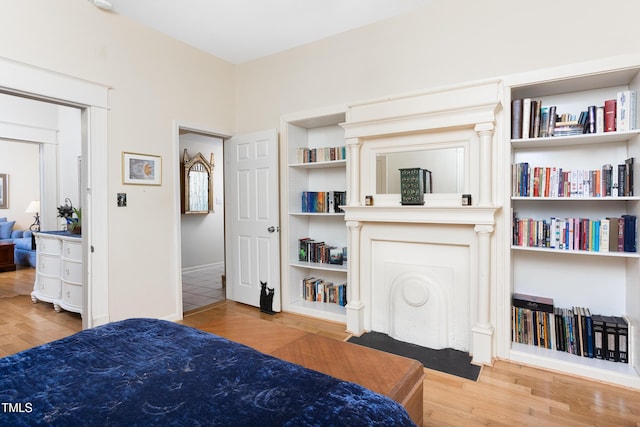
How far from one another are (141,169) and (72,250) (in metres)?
1.19

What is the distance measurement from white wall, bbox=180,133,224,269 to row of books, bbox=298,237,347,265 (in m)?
2.77

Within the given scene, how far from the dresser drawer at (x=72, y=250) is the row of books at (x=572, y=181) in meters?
4.02

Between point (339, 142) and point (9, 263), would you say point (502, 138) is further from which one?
point (9, 263)

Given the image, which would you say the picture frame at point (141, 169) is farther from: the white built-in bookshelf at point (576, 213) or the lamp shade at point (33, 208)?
the lamp shade at point (33, 208)

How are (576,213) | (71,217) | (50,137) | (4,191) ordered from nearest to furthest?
(576,213) → (71,217) → (50,137) → (4,191)

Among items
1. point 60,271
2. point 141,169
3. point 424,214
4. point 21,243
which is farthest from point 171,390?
point 21,243

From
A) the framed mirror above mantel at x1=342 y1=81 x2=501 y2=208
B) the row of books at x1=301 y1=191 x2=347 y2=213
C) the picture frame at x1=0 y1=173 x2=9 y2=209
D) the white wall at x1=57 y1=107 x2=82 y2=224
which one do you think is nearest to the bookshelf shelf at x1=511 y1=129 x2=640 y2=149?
the framed mirror above mantel at x1=342 y1=81 x2=501 y2=208

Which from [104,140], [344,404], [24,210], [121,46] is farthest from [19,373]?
[24,210]

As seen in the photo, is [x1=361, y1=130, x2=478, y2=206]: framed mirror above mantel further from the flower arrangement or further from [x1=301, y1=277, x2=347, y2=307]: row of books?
the flower arrangement

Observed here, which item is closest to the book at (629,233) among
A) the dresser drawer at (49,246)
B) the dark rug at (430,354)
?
the dark rug at (430,354)

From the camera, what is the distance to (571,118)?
2.53 m

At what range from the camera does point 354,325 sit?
10.3ft

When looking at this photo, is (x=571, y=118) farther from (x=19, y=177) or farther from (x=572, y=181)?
(x=19, y=177)

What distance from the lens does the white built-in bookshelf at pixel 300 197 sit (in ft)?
12.1
